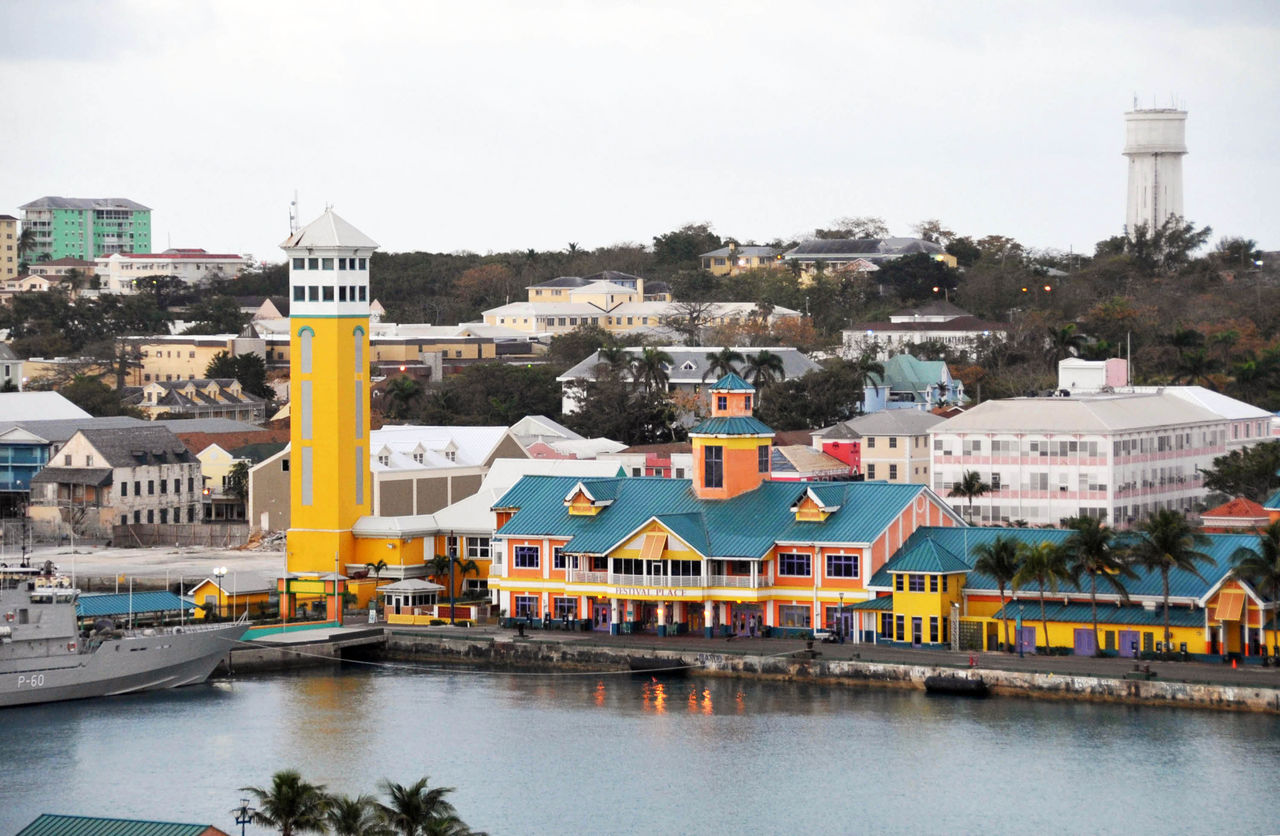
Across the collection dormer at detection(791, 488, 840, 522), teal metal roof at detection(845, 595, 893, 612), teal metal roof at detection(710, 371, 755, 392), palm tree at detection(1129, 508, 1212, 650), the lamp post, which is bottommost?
the lamp post

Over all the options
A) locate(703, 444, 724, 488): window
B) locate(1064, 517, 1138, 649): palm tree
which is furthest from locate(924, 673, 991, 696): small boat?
locate(703, 444, 724, 488): window

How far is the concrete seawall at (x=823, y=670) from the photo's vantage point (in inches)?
2164

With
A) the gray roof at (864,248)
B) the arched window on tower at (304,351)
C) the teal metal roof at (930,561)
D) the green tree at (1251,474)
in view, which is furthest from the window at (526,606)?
the gray roof at (864,248)

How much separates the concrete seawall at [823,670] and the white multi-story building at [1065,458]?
21.5m

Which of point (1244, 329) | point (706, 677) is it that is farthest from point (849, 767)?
point (1244, 329)

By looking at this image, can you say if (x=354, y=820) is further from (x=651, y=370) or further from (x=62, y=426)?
(x=651, y=370)

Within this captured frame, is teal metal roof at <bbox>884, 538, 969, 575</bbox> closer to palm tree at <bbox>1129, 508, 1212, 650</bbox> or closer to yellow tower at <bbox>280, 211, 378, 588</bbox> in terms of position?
palm tree at <bbox>1129, 508, 1212, 650</bbox>

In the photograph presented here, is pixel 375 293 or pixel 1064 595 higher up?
pixel 375 293

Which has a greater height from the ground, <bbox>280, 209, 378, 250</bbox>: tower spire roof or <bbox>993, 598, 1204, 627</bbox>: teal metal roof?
<bbox>280, 209, 378, 250</bbox>: tower spire roof

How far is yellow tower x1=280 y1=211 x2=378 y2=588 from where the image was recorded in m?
73.1

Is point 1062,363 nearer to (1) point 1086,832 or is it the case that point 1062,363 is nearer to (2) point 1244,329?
(2) point 1244,329

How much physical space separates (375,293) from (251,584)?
112 metres

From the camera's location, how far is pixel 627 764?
50938mm

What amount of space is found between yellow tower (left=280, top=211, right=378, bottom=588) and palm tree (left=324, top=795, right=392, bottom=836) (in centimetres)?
3553
